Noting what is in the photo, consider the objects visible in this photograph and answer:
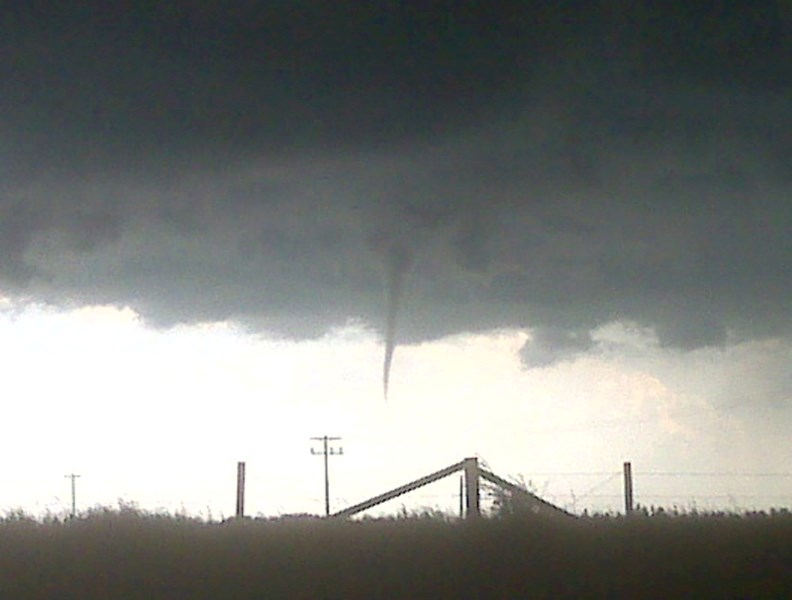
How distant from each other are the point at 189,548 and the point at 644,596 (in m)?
6.00

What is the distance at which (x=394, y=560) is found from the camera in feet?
57.3

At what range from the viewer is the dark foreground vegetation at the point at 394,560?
16.2m

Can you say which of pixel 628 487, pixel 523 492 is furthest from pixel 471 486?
pixel 628 487

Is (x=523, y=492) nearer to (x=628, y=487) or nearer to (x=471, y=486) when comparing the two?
(x=471, y=486)

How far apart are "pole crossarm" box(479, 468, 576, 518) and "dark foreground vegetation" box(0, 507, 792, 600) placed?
1.35 metres

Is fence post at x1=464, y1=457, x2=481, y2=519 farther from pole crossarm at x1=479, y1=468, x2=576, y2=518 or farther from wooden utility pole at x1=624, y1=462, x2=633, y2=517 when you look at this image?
wooden utility pole at x1=624, y1=462, x2=633, y2=517

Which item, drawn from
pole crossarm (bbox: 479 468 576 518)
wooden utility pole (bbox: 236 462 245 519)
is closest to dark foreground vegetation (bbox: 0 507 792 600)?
pole crossarm (bbox: 479 468 576 518)

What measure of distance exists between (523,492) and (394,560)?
5622 millimetres

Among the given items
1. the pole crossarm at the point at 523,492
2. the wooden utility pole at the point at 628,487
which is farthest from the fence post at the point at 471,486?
the wooden utility pole at the point at 628,487

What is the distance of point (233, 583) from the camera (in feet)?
53.8

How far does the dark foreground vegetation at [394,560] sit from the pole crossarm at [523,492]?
4.44 feet

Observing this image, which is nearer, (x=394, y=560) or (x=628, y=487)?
(x=394, y=560)

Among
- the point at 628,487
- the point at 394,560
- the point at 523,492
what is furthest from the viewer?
the point at 628,487

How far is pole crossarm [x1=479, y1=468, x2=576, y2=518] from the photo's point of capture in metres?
22.1
